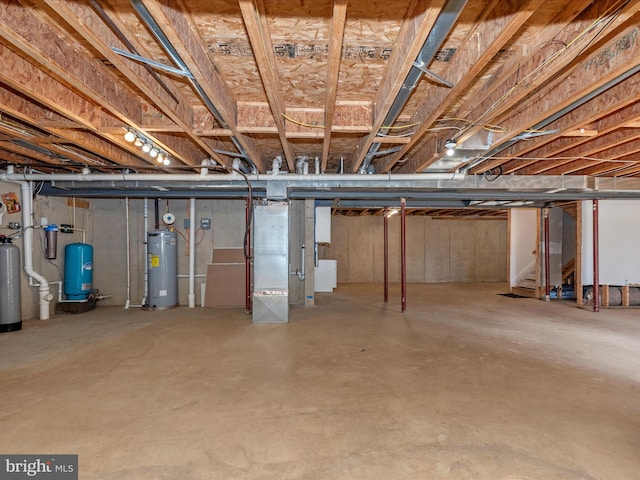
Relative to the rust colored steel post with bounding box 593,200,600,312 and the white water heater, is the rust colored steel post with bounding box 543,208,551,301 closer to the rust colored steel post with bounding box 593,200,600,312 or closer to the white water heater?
the rust colored steel post with bounding box 593,200,600,312

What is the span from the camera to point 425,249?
10.1 meters

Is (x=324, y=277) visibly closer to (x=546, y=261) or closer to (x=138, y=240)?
(x=138, y=240)

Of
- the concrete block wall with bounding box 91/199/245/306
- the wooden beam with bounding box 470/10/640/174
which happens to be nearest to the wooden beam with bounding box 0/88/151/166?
the concrete block wall with bounding box 91/199/245/306

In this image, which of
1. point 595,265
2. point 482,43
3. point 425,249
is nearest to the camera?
point 482,43

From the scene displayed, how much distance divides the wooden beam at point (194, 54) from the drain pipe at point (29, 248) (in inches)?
146

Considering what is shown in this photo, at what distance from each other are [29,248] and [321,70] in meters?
4.96

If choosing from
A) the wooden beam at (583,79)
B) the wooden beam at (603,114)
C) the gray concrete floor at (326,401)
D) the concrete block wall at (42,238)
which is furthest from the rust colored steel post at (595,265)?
the concrete block wall at (42,238)

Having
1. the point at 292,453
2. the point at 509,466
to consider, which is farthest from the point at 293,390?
the point at 509,466

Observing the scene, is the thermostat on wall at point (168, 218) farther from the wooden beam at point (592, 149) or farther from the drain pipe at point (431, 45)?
the wooden beam at point (592, 149)

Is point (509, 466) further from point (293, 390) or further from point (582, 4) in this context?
point (582, 4)

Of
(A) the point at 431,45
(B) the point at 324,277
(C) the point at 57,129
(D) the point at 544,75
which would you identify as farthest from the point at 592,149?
(B) the point at 324,277

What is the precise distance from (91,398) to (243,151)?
→ 8.99 feet
